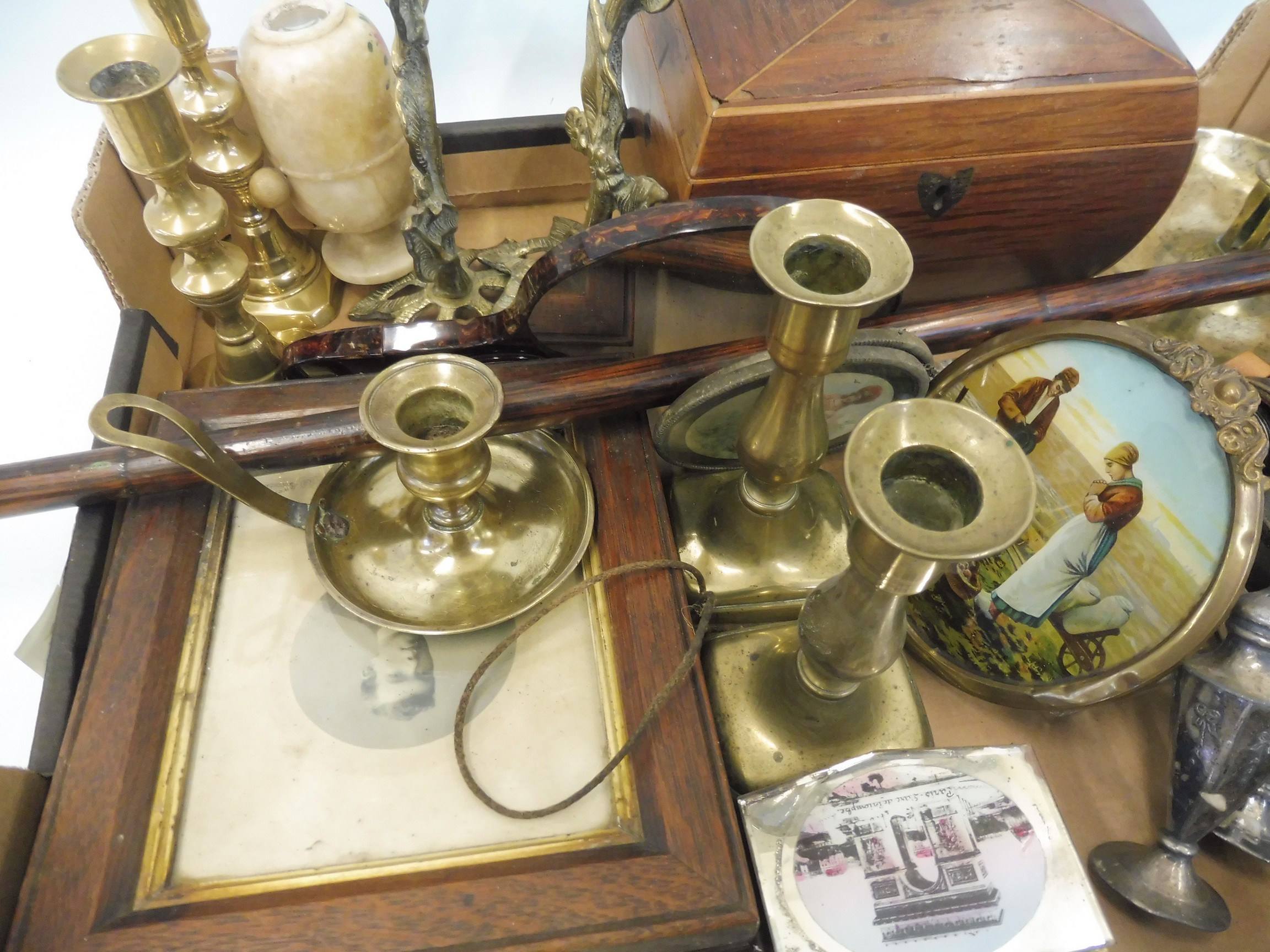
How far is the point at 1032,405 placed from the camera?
0.87 m

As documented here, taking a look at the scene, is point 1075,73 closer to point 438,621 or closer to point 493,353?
point 493,353

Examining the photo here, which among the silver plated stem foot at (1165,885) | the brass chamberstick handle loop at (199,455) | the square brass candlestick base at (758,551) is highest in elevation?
the brass chamberstick handle loop at (199,455)

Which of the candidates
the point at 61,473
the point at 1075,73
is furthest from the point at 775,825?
the point at 1075,73

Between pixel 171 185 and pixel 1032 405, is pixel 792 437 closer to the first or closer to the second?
pixel 1032 405

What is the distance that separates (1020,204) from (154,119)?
846 mm

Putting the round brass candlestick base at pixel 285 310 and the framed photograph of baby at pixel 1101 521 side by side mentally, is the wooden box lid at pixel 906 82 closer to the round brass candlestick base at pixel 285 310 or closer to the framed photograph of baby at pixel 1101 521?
the framed photograph of baby at pixel 1101 521

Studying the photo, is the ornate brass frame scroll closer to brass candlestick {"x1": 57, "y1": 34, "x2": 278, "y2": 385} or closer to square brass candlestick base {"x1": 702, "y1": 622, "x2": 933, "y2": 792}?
square brass candlestick base {"x1": 702, "y1": 622, "x2": 933, "y2": 792}

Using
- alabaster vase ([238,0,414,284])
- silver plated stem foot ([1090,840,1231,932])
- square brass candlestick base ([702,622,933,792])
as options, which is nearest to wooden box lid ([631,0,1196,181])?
alabaster vase ([238,0,414,284])

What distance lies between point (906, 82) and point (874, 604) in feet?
1.76

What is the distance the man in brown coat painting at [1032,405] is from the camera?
85 cm

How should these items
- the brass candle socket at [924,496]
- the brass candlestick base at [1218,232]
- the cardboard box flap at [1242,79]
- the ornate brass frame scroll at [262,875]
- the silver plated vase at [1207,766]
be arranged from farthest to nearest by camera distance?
the cardboard box flap at [1242,79]
the brass candlestick base at [1218,232]
the silver plated vase at [1207,766]
the ornate brass frame scroll at [262,875]
the brass candle socket at [924,496]

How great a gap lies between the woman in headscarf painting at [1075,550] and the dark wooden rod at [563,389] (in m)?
0.19

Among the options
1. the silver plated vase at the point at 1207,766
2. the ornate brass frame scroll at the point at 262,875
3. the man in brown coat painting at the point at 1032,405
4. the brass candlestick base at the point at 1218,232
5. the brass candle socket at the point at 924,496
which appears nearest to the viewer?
the brass candle socket at the point at 924,496

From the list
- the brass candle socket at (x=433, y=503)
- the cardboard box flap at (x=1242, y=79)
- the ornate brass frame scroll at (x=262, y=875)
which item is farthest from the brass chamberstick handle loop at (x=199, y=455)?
the cardboard box flap at (x=1242, y=79)
